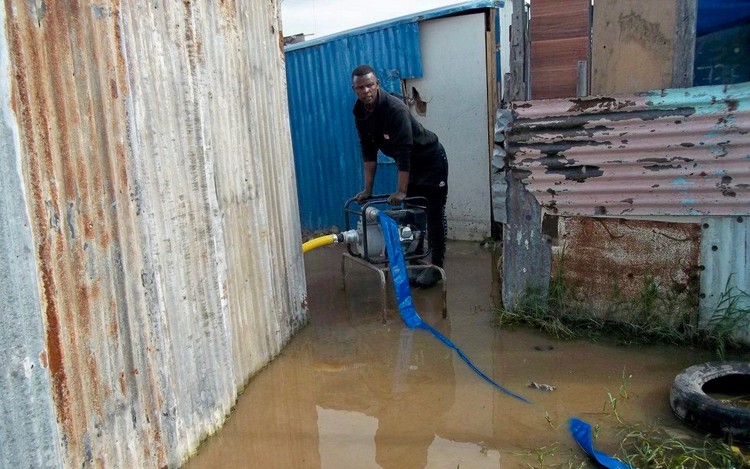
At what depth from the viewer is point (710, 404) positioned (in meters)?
3.00

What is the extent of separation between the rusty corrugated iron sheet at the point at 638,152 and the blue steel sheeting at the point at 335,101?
3.21 meters

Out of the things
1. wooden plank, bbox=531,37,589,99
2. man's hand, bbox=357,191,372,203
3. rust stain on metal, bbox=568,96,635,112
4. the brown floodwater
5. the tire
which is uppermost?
wooden plank, bbox=531,37,589,99

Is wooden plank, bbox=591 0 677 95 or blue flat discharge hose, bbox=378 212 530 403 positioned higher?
wooden plank, bbox=591 0 677 95

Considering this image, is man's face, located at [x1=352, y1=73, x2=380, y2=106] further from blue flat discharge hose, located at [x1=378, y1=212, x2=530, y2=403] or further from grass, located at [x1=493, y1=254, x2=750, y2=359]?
grass, located at [x1=493, y1=254, x2=750, y2=359]

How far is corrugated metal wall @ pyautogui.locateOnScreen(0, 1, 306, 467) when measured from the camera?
6.86ft

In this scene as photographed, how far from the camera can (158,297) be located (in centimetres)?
280

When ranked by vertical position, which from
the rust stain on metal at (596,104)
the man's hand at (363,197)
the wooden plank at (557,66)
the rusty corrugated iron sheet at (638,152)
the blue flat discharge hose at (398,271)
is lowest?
the blue flat discharge hose at (398,271)

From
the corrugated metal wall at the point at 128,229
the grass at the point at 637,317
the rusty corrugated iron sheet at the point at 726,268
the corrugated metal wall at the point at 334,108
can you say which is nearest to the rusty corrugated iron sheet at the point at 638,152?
the rusty corrugated iron sheet at the point at 726,268

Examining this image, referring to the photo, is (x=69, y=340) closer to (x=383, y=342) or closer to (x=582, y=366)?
(x=383, y=342)

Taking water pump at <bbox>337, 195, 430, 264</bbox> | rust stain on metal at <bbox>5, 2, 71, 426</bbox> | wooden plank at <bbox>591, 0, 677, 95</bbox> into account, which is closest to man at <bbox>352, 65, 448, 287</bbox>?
water pump at <bbox>337, 195, 430, 264</bbox>

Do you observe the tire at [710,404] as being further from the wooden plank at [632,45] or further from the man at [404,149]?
the man at [404,149]

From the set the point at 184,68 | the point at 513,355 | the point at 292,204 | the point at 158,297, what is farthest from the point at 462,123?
the point at 158,297

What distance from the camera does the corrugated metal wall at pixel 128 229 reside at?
6.86 feet

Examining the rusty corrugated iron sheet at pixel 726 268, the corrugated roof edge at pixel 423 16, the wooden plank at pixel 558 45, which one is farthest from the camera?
the corrugated roof edge at pixel 423 16
